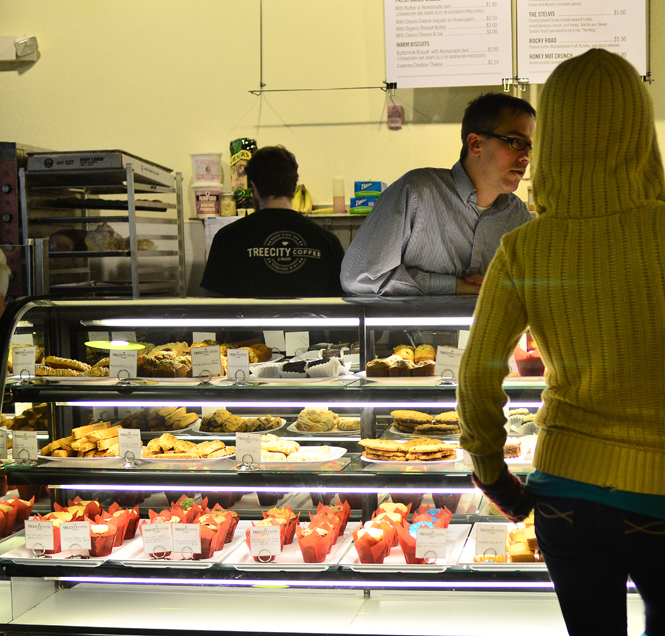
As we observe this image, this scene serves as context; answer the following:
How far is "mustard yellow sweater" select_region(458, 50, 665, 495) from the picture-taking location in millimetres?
1372

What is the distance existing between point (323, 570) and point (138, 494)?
35.7 inches

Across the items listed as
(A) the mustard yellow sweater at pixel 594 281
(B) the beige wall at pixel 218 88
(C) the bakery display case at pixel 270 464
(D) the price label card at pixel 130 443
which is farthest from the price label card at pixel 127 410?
(B) the beige wall at pixel 218 88

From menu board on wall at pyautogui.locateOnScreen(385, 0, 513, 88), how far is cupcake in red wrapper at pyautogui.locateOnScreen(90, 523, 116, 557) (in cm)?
394

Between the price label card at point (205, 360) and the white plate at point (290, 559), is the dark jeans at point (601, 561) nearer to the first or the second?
the white plate at point (290, 559)

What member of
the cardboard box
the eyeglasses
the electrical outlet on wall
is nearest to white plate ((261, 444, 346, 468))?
the eyeglasses

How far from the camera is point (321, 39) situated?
5672mm

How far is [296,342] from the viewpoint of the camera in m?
2.59

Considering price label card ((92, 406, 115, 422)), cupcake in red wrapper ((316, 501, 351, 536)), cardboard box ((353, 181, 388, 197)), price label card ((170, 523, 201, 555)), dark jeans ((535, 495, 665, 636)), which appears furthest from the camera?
cardboard box ((353, 181, 388, 197))

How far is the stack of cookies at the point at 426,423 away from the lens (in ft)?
8.43

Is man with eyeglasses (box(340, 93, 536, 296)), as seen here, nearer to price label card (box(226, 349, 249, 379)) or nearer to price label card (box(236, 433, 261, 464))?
price label card (box(226, 349, 249, 379))

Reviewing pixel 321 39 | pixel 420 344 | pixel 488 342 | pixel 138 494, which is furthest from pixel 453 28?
pixel 488 342

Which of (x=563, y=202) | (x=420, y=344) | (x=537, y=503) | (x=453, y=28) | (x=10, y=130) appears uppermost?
(x=453, y=28)

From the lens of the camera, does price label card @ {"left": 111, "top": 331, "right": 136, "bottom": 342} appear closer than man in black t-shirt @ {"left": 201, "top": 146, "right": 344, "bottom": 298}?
Yes

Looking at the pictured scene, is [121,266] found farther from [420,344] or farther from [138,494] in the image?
[420,344]
